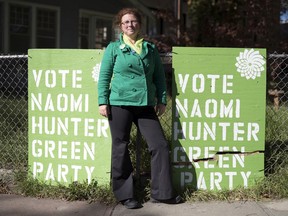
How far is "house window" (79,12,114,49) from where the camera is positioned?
1451 cm

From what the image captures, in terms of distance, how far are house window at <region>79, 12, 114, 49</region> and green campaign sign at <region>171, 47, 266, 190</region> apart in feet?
33.4

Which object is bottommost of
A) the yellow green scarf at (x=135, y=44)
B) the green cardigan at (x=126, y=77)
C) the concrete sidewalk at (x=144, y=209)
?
the concrete sidewalk at (x=144, y=209)

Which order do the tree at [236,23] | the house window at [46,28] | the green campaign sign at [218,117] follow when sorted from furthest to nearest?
the house window at [46,28] < the tree at [236,23] < the green campaign sign at [218,117]

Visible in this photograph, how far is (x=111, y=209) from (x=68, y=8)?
10080 mm

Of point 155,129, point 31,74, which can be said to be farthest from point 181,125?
point 31,74

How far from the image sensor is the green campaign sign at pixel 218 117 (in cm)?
434

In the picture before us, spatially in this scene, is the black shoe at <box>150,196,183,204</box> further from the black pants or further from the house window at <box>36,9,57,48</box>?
the house window at <box>36,9,57,48</box>

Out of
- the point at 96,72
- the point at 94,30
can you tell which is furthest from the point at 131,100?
the point at 94,30

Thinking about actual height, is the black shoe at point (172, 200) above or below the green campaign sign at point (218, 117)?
below

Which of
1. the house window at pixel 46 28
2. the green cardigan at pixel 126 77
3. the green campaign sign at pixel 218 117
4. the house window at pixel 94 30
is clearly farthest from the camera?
the house window at pixel 94 30

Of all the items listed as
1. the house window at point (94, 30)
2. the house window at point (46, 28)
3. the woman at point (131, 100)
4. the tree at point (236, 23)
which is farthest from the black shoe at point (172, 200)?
the house window at point (94, 30)

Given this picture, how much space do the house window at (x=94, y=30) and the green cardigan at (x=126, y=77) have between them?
1035 cm

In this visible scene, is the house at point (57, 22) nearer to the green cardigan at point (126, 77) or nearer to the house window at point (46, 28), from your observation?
the house window at point (46, 28)

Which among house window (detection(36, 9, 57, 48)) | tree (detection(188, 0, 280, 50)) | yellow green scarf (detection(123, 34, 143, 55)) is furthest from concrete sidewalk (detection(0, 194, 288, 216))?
house window (detection(36, 9, 57, 48))
